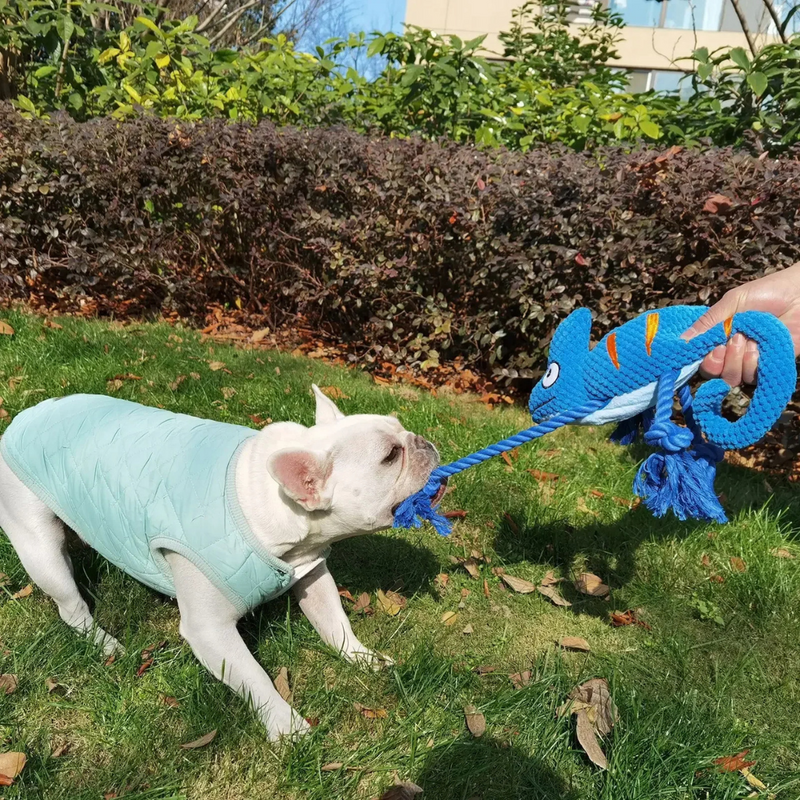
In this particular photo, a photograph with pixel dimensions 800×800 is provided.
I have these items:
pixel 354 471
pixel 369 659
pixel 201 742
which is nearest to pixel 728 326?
pixel 354 471

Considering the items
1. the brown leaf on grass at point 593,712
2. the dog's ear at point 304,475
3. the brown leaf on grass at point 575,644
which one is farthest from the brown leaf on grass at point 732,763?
the dog's ear at point 304,475

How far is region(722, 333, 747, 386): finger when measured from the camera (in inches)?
91.1

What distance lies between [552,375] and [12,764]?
2.34 meters

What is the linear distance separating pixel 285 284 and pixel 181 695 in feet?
15.3

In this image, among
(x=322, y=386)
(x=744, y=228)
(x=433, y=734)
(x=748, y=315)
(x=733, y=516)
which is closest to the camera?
(x=748, y=315)

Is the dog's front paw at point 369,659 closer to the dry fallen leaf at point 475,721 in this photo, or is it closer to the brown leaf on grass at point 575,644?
the dry fallen leaf at point 475,721

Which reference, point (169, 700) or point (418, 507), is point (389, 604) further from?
point (169, 700)

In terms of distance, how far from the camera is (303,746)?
241cm

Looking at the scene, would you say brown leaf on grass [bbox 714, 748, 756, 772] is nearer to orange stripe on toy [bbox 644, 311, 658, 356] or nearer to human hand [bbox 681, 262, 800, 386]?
human hand [bbox 681, 262, 800, 386]

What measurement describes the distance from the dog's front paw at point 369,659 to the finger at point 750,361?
6.04ft

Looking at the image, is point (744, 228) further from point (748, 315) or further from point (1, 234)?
point (1, 234)

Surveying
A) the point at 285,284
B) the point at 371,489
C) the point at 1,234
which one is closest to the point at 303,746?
the point at 371,489

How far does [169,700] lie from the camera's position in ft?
8.45

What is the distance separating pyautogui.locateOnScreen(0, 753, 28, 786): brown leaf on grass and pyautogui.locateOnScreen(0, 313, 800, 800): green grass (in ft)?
0.15
